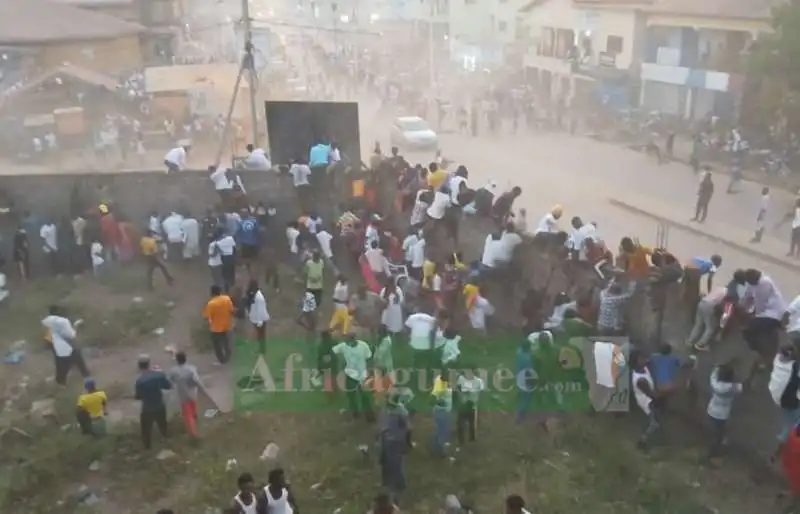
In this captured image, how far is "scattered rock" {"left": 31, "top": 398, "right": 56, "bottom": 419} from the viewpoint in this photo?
8.61m

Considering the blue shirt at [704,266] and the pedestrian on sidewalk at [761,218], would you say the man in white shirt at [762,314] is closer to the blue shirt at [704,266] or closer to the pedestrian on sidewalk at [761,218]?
the blue shirt at [704,266]

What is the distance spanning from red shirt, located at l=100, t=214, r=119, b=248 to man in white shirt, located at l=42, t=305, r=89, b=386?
3619 mm

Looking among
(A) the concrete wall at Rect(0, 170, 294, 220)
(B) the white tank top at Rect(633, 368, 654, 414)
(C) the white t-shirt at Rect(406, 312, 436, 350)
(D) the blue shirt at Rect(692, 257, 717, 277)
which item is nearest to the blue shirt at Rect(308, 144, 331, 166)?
(A) the concrete wall at Rect(0, 170, 294, 220)

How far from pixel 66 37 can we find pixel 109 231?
52.7ft

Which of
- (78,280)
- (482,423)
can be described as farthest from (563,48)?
(482,423)

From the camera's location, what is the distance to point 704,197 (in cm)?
1644

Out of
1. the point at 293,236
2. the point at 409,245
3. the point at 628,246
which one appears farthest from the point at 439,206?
the point at 628,246

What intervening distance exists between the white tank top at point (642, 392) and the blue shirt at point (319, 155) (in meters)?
7.17

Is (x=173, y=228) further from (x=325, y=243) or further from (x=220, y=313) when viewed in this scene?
(x=220, y=313)

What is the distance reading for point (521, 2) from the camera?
3356 centimetres

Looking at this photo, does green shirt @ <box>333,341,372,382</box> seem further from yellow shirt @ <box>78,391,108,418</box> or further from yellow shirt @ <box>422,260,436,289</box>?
yellow shirt @ <box>78,391,108,418</box>

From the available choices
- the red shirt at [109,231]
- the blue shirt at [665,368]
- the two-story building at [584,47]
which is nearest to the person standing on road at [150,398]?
the blue shirt at [665,368]

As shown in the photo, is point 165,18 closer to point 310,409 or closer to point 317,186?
point 317,186

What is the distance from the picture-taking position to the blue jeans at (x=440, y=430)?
7.26 meters
